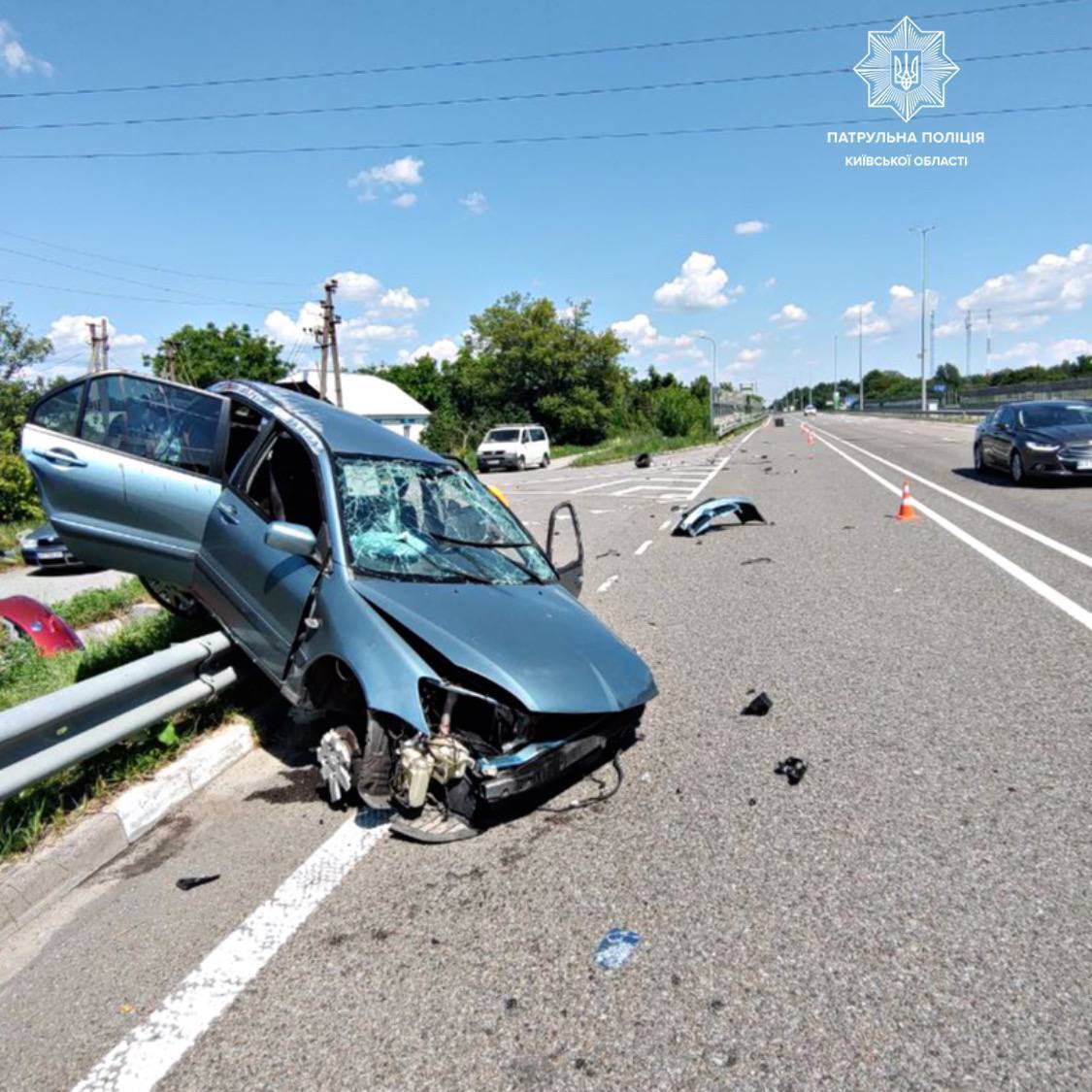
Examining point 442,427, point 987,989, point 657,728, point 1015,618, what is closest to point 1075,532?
point 1015,618

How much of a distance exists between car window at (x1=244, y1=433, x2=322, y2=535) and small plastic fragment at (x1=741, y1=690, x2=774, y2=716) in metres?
2.85

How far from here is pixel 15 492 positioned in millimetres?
19688

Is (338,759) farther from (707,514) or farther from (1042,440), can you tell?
(1042,440)

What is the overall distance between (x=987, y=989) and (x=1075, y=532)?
10.3 meters

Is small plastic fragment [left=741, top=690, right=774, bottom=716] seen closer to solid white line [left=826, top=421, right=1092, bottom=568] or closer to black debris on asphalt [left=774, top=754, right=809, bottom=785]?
black debris on asphalt [left=774, top=754, right=809, bottom=785]

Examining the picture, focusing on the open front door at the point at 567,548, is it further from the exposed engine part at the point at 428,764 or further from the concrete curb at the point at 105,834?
the concrete curb at the point at 105,834

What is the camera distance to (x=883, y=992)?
2.51 metres

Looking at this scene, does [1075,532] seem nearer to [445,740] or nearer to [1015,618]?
[1015,618]

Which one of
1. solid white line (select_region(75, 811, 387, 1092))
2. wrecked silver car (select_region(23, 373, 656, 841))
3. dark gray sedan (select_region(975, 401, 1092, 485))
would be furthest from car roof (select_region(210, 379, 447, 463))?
dark gray sedan (select_region(975, 401, 1092, 485))

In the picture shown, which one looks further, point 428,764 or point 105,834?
point 105,834

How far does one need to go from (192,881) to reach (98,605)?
22.8ft

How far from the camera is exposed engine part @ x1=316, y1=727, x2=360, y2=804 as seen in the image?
12.8 feet

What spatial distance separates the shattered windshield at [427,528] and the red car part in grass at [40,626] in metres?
3.48

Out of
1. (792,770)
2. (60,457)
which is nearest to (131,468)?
(60,457)
